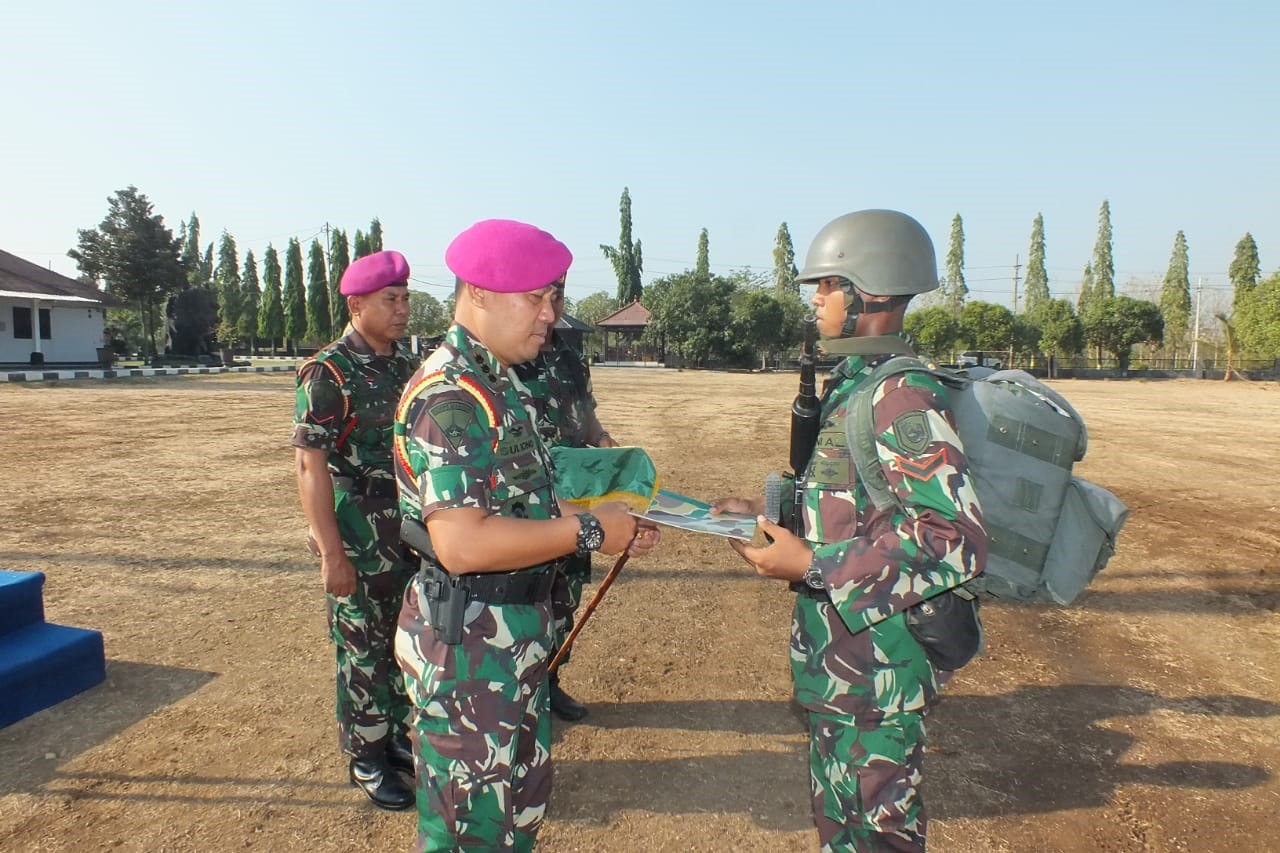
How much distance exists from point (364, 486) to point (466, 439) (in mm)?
1512

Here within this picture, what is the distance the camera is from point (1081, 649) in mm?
4809

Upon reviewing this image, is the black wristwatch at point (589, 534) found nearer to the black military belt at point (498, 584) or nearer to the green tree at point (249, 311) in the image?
the black military belt at point (498, 584)

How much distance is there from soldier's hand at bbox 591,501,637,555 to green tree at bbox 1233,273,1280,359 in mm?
51980

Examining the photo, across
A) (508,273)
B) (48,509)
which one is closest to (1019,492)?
(508,273)

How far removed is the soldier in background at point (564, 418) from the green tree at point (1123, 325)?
54.4m

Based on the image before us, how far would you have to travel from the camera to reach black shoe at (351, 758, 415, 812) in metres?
3.02

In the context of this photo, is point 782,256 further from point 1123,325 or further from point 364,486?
point 364,486

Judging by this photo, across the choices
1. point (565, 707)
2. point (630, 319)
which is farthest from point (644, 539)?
point (630, 319)

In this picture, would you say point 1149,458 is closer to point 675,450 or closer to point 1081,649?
point 675,450

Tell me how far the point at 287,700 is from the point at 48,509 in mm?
5795

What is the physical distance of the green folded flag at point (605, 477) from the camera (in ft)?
7.22

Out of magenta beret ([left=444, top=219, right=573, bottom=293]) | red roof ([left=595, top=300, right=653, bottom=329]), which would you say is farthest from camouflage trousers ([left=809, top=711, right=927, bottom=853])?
red roof ([left=595, top=300, right=653, bottom=329])

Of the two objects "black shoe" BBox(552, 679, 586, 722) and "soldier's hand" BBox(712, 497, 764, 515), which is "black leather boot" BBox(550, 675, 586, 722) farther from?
"soldier's hand" BBox(712, 497, 764, 515)

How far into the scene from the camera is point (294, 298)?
60.4 metres
